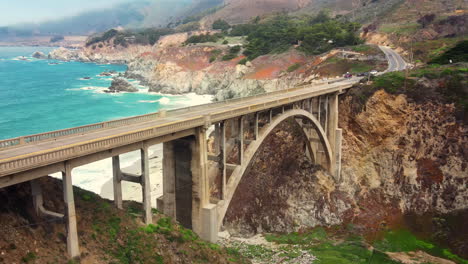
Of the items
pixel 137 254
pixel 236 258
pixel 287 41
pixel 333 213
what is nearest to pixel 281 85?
pixel 287 41

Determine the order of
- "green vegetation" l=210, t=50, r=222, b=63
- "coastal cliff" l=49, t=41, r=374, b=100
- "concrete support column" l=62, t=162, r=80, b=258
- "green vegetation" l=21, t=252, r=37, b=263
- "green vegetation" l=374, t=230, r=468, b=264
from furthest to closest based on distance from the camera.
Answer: "green vegetation" l=210, t=50, r=222, b=63, "coastal cliff" l=49, t=41, r=374, b=100, "green vegetation" l=374, t=230, r=468, b=264, "concrete support column" l=62, t=162, r=80, b=258, "green vegetation" l=21, t=252, r=37, b=263

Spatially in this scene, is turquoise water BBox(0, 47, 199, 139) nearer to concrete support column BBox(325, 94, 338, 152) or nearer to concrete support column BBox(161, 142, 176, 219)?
concrete support column BBox(325, 94, 338, 152)

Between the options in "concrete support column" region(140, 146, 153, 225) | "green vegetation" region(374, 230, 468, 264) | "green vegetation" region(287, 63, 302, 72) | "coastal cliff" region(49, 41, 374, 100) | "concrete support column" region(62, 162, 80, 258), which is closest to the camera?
"concrete support column" region(62, 162, 80, 258)

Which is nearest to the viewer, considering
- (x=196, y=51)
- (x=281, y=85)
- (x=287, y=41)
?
(x=281, y=85)

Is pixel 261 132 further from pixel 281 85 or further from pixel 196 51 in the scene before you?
pixel 196 51

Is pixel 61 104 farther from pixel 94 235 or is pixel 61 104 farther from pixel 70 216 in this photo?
pixel 70 216

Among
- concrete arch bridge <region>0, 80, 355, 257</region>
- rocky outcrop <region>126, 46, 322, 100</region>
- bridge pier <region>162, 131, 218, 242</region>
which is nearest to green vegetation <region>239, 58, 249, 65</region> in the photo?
rocky outcrop <region>126, 46, 322, 100</region>
